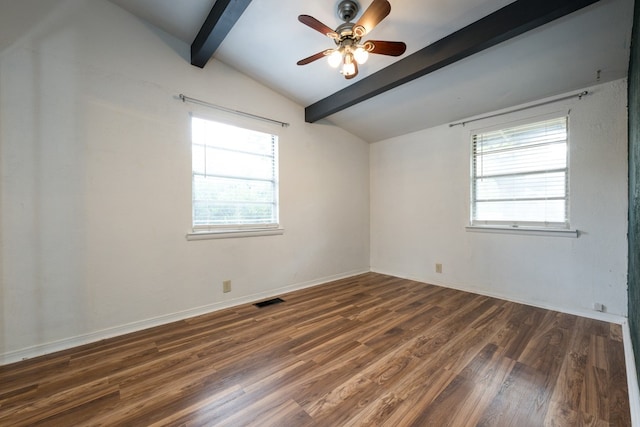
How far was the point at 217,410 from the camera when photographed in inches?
59.8

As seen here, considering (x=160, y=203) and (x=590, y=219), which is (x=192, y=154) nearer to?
(x=160, y=203)

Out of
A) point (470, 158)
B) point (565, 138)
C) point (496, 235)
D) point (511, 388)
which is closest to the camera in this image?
point (511, 388)

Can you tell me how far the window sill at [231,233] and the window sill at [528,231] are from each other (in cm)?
277

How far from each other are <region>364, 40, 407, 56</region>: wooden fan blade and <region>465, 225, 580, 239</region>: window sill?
261cm

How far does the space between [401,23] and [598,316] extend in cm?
359

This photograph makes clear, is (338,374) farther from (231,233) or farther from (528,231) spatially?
(528,231)

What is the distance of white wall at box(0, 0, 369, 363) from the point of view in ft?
6.79

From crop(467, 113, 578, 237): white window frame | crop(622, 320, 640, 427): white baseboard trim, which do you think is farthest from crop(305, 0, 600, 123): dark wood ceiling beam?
crop(622, 320, 640, 427): white baseboard trim

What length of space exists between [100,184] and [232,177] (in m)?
1.28

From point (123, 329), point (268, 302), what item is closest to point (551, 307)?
point (268, 302)

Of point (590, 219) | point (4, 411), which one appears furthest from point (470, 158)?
point (4, 411)

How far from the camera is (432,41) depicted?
250 centimetres

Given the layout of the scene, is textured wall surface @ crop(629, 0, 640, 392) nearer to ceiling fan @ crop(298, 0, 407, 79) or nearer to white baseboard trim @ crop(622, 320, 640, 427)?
white baseboard trim @ crop(622, 320, 640, 427)

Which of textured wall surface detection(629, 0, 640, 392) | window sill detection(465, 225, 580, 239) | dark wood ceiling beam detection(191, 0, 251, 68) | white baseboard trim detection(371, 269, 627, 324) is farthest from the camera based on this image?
window sill detection(465, 225, 580, 239)
